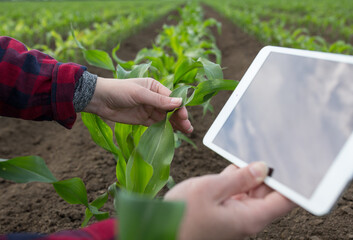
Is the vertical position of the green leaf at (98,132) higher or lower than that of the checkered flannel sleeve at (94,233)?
lower

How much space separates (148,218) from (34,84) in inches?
31.8

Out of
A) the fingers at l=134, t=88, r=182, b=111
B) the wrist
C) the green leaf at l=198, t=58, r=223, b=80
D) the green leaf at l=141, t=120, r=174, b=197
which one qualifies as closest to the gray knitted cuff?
the wrist

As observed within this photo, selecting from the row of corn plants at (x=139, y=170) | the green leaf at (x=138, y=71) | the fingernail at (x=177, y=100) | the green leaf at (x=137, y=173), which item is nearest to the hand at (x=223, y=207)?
the row of corn plants at (x=139, y=170)

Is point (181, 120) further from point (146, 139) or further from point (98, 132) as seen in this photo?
point (98, 132)

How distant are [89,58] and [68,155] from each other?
0.84 meters

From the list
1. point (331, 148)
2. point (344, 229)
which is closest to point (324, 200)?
point (331, 148)

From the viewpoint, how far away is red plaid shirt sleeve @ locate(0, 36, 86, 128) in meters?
1.04

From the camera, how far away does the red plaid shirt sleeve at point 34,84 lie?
3.42 feet

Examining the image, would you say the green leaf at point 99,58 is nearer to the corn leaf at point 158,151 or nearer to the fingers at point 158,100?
the fingers at point 158,100

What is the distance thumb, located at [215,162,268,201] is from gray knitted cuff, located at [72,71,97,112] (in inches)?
26.3

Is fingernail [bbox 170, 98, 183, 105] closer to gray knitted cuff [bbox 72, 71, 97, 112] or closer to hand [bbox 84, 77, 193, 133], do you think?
hand [bbox 84, 77, 193, 133]

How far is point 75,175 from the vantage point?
5.75ft

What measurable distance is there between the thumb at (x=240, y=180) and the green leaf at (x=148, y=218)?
0.19m

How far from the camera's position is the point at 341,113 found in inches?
28.2
